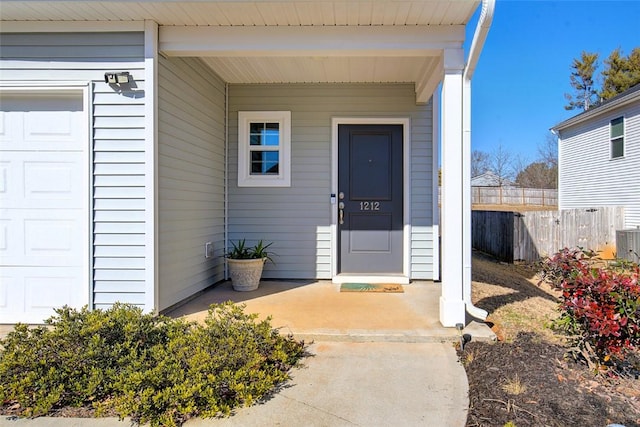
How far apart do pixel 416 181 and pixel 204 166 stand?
263cm

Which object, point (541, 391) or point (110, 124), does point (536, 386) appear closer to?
point (541, 391)

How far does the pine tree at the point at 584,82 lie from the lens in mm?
18922

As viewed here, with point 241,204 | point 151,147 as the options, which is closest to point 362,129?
point 241,204

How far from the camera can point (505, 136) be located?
2495cm

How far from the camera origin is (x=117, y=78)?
308cm

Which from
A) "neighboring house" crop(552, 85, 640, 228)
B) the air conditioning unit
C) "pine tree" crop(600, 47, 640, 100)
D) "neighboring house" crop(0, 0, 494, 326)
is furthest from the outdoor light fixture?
"pine tree" crop(600, 47, 640, 100)

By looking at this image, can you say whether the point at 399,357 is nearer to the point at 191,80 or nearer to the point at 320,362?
the point at 320,362

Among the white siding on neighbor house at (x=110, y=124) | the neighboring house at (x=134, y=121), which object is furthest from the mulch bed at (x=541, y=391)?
the white siding on neighbor house at (x=110, y=124)

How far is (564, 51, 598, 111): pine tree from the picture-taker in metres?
18.9

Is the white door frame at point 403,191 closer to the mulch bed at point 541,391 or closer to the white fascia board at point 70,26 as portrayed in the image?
the mulch bed at point 541,391

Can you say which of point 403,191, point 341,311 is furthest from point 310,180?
point 341,311

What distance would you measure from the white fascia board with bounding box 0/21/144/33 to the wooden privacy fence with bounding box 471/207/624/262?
6968 millimetres

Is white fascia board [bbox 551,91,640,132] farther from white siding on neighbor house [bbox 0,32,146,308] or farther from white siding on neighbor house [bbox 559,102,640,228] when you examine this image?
white siding on neighbor house [bbox 0,32,146,308]

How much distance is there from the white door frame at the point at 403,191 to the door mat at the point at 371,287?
0.46 ft
